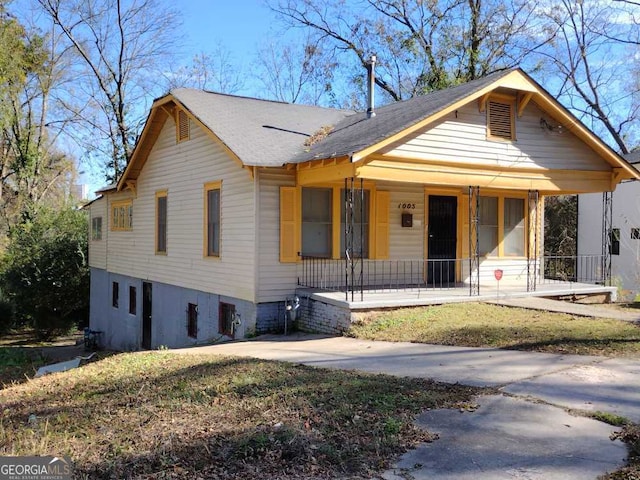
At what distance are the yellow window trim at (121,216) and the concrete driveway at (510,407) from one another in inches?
448

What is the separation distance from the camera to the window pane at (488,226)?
15.0 metres

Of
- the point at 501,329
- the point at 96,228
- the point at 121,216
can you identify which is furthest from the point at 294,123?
the point at 96,228

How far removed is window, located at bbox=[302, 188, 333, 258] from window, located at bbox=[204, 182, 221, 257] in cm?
238

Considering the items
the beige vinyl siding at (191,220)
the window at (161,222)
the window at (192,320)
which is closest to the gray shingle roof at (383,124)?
the beige vinyl siding at (191,220)

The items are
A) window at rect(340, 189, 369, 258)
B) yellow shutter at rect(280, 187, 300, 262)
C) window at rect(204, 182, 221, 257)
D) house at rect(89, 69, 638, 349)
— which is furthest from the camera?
window at rect(204, 182, 221, 257)

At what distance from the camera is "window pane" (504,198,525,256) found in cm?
1534

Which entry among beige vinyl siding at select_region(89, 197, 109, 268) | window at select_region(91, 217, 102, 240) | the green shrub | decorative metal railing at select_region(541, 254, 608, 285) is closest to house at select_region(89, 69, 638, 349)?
beige vinyl siding at select_region(89, 197, 109, 268)

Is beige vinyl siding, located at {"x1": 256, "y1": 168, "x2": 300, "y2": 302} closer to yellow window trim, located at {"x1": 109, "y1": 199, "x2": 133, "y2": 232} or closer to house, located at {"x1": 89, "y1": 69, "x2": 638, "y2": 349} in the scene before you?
house, located at {"x1": 89, "y1": 69, "x2": 638, "y2": 349}

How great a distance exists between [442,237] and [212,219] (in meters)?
5.82

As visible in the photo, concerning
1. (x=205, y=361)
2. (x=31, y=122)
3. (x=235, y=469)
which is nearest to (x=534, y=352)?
(x=205, y=361)

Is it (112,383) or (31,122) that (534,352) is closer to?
(112,383)

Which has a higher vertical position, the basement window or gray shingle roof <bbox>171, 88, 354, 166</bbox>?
gray shingle roof <bbox>171, 88, 354, 166</bbox>

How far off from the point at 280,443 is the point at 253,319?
7.62 m

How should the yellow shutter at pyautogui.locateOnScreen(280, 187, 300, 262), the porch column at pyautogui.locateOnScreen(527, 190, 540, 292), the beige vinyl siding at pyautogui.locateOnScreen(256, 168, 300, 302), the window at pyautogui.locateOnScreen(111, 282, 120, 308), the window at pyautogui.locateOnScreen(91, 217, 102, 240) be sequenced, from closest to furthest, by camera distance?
the beige vinyl siding at pyautogui.locateOnScreen(256, 168, 300, 302), the yellow shutter at pyautogui.locateOnScreen(280, 187, 300, 262), the porch column at pyautogui.locateOnScreen(527, 190, 540, 292), the window at pyautogui.locateOnScreen(111, 282, 120, 308), the window at pyautogui.locateOnScreen(91, 217, 102, 240)
